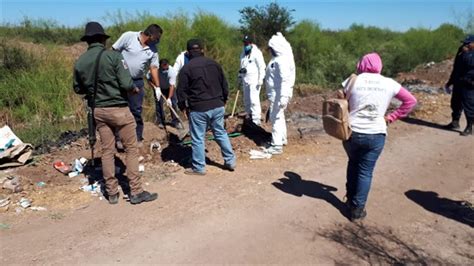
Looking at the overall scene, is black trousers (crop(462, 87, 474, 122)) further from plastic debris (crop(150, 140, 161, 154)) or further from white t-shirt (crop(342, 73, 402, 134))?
plastic debris (crop(150, 140, 161, 154))

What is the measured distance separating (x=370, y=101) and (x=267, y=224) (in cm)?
168

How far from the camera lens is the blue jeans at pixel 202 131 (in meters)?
5.89

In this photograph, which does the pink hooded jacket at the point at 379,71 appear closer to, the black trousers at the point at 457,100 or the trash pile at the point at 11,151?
the black trousers at the point at 457,100

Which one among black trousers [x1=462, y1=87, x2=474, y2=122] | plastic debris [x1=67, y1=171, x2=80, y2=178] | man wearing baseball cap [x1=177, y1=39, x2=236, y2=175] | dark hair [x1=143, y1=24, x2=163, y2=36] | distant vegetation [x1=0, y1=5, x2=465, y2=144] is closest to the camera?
man wearing baseball cap [x1=177, y1=39, x2=236, y2=175]

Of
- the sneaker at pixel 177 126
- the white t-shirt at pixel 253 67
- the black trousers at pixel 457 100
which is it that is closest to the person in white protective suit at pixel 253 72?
the white t-shirt at pixel 253 67

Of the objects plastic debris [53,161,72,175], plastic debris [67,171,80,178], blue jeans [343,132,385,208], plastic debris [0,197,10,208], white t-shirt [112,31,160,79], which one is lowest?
plastic debris [0,197,10,208]

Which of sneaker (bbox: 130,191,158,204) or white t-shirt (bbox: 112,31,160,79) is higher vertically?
white t-shirt (bbox: 112,31,160,79)

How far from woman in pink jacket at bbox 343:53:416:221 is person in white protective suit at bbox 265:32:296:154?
83.3 inches

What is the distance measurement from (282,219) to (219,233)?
0.77 m

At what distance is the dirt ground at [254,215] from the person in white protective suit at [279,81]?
1.17ft

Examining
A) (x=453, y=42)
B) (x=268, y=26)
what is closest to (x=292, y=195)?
(x=268, y=26)

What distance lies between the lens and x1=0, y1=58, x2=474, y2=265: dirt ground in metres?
4.17

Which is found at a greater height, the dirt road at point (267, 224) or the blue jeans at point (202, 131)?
the blue jeans at point (202, 131)

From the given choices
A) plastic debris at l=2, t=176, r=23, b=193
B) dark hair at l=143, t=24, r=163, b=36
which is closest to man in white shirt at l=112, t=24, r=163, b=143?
dark hair at l=143, t=24, r=163, b=36
